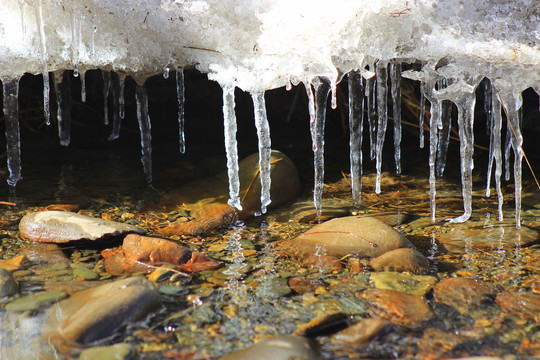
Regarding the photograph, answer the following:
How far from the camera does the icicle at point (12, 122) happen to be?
276 centimetres

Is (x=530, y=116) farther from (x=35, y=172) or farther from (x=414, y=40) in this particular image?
(x=35, y=172)

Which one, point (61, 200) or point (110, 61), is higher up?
point (110, 61)

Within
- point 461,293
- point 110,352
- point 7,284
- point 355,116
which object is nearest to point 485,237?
point 461,293

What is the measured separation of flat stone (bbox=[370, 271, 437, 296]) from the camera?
6.63ft

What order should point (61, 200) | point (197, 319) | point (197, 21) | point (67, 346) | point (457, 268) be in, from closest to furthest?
point (67, 346) → point (197, 319) → point (457, 268) → point (197, 21) → point (61, 200)

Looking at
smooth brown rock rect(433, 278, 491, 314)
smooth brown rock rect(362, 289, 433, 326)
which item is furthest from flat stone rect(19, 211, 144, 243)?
smooth brown rock rect(433, 278, 491, 314)

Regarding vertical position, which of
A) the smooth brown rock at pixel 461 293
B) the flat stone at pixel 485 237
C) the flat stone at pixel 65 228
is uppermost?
the flat stone at pixel 65 228

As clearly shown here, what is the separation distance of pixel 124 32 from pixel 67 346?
1660mm

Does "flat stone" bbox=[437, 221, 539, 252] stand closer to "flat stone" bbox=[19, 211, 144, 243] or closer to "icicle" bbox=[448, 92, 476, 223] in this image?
"icicle" bbox=[448, 92, 476, 223]

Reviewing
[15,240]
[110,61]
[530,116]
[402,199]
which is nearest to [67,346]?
[15,240]

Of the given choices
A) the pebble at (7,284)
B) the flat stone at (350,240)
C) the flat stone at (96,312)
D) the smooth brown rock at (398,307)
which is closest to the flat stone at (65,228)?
the pebble at (7,284)

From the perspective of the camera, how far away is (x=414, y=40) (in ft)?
7.83

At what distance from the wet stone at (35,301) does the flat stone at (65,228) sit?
537 millimetres

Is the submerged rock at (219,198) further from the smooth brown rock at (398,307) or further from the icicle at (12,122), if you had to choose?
the smooth brown rock at (398,307)
